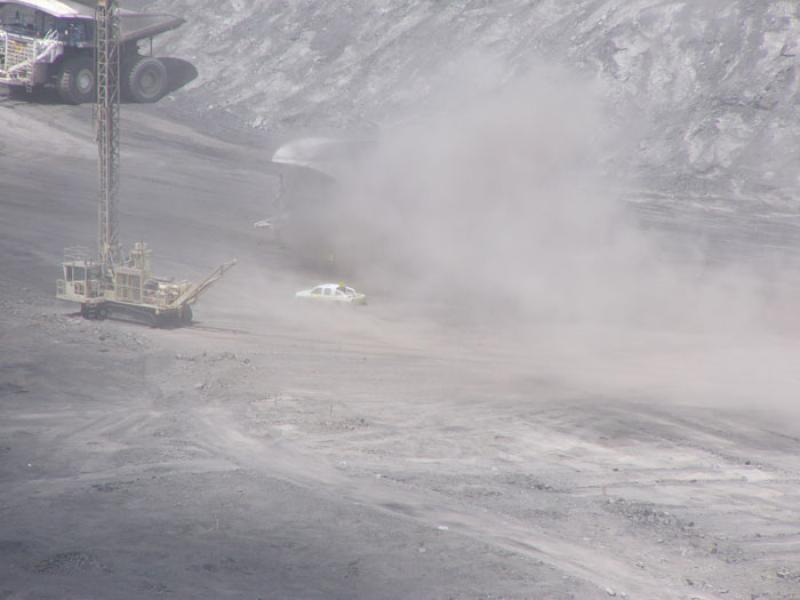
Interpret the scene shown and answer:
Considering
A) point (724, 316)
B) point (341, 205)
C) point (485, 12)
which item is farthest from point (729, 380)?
point (485, 12)

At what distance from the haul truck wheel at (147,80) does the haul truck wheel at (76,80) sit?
4870 mm

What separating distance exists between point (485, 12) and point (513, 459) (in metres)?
43.6

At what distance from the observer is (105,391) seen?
25.8 metres

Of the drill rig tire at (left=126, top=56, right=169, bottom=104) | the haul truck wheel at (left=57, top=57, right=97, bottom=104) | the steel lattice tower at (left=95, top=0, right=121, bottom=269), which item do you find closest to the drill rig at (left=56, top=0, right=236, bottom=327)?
the steel lattice tower at (left=95, top=0, right=121, bottom=269)

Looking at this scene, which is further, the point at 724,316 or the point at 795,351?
the point at 724,316

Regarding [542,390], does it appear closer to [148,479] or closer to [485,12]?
[148,479]

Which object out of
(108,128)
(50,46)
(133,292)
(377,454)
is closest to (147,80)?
(50,46)

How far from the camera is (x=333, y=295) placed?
35.0m

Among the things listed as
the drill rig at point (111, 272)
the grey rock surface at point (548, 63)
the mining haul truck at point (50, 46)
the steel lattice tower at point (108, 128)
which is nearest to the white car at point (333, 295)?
the drill rig at point (111, 272)

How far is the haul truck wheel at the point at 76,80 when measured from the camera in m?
49.2

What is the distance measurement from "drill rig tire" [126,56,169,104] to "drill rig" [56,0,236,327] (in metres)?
23.3

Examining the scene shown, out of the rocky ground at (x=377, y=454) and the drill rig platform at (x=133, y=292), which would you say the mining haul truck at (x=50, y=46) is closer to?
the rocky ground at (x=377, y=454)

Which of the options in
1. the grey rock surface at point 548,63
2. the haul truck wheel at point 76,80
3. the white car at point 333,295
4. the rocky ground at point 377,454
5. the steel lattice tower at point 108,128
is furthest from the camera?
the grey rock surface at point 548,63

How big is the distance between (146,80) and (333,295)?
2596 centimetres
